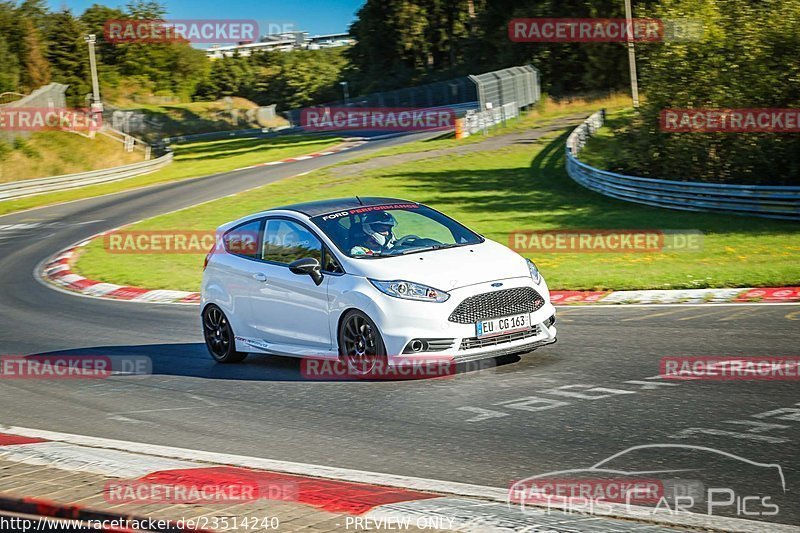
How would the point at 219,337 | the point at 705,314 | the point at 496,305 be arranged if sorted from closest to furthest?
the point at 496,305, the point at 219,337, the point at 705,314

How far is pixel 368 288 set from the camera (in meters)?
9.30

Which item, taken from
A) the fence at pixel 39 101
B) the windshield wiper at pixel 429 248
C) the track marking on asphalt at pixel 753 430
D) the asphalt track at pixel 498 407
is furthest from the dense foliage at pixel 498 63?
the track marking on asphalt at pixel 753 430

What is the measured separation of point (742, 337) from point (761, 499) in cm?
496

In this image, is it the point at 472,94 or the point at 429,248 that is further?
the point at 472,94

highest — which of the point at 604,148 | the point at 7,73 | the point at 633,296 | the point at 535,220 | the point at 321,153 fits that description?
the point at 7,73

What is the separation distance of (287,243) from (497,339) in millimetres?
2550

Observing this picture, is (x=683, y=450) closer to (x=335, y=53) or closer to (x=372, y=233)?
(x=372, y=233)

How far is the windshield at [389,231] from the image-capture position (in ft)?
32.4

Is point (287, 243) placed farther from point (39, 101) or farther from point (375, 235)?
point (39, 101)

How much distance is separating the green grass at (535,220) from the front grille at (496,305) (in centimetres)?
533

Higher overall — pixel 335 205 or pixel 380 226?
pixel 335 205

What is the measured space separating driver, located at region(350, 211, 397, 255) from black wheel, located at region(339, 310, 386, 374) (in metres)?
0.71

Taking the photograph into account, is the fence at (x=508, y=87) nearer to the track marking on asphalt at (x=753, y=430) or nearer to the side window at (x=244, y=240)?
the side window at (x=244, y=240)

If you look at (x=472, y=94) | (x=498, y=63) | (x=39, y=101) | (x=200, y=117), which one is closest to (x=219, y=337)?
(x=39, y=101)
